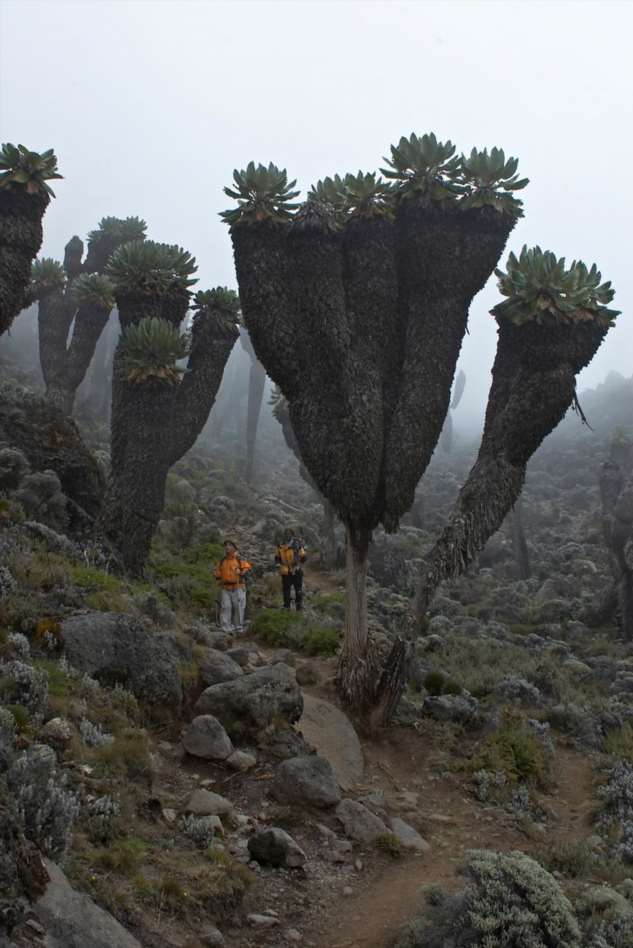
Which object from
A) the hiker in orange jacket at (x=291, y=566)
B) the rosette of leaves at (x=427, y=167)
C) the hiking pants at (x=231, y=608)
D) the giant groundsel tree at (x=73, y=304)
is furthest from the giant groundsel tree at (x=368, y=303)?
the giant groundsel tree at (x=73, y=304)

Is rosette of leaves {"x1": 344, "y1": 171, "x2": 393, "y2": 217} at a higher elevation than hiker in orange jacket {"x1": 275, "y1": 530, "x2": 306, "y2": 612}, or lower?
higher

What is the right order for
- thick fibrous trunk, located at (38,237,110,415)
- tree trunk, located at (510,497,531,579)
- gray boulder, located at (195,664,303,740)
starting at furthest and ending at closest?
1. tree trunk, located at (510,497,531,579)
2. thick fibrous trunk, located at (38,237,110,415)
3. gray boulder, located at (195,664,303,740)

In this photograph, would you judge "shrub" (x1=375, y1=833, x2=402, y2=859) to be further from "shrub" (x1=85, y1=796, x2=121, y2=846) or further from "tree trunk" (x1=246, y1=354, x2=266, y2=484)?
"tree trunk" (x1=246, y1=354, x2=266, y2=484)

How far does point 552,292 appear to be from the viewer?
970 centimetres

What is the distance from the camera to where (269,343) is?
1003cm

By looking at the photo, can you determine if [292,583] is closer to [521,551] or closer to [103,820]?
[103,820]

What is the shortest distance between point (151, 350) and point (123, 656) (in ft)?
22.7

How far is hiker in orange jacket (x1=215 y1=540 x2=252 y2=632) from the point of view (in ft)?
41.7

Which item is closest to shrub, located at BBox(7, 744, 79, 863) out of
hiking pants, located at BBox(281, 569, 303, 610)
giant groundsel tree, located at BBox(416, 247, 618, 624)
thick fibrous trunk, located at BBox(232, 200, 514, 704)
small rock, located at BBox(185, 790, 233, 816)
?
small rock, located at BBox(185, 790, 233, 816)

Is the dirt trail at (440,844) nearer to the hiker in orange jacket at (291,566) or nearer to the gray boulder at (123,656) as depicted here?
the gray boulder at (123,656)

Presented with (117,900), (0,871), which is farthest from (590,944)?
(0,871)

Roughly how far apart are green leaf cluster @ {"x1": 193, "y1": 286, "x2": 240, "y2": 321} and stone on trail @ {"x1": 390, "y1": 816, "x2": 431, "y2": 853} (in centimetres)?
1021

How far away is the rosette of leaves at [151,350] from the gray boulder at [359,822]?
27.9ft

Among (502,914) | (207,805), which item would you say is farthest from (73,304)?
(502,914)
